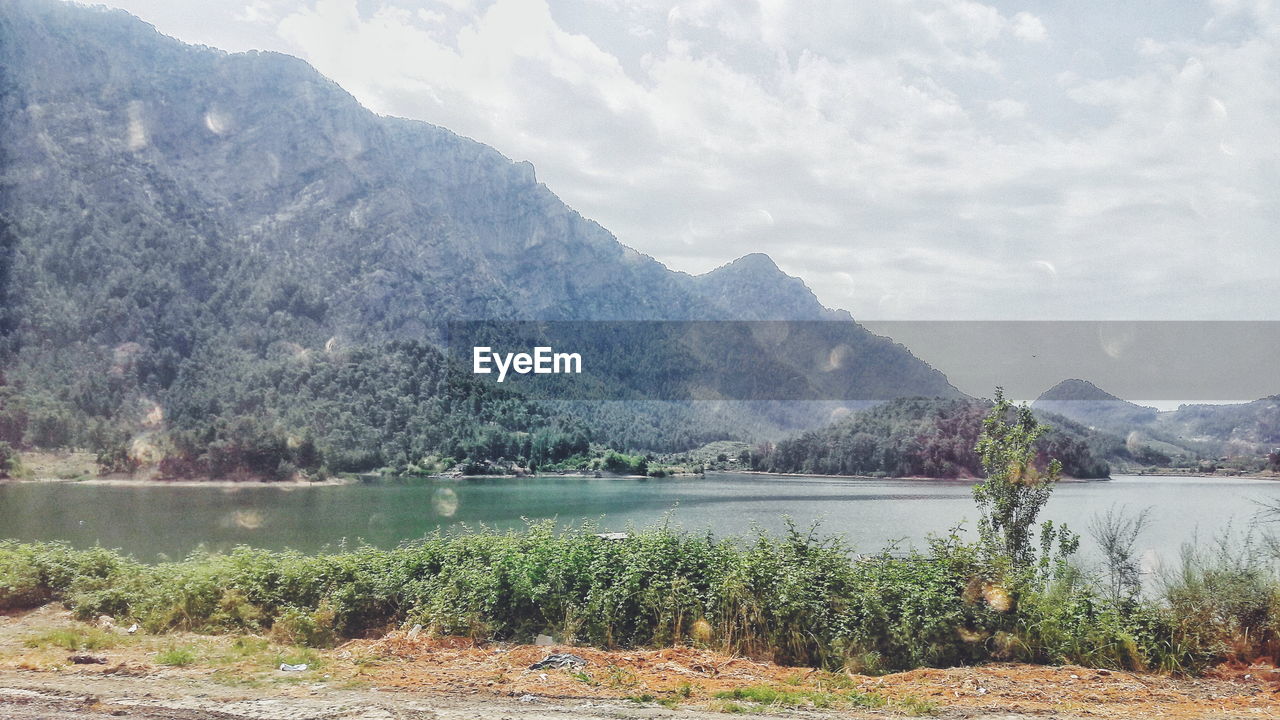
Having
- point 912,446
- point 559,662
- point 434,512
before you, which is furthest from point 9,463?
point 912,446

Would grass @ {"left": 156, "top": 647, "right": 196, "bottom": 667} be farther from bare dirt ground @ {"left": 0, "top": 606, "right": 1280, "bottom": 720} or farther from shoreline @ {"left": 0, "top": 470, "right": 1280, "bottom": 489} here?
shoreline @ {"left": 0, "top": 470, "right": 1280, "bottom": 489}

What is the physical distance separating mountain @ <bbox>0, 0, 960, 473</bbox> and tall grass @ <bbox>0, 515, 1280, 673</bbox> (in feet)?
242

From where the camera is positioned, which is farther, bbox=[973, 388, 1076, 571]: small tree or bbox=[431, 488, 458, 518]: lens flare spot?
bbox=[431, 488, 458, 518]: lens flare spot

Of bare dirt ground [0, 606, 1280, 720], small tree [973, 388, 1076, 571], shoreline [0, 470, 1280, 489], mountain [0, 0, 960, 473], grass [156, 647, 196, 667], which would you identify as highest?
mountain [0, 0, 960, 473]

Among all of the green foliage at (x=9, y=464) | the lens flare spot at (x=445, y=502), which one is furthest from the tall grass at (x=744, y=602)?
the green foliage at (x=9, y=464)

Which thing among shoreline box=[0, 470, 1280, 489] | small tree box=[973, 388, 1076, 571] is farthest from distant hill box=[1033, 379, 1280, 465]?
small tree box=[973, 388, 1076, 571]

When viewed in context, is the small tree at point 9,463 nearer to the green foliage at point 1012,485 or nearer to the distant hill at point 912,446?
the green foliage at point 1012,485

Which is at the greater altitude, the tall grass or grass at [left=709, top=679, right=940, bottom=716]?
the tall grass

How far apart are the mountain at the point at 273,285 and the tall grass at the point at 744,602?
73621mm

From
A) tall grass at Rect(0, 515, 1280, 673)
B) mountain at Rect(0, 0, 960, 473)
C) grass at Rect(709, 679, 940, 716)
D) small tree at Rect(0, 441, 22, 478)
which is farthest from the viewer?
mountain at Rect(0, 0, 960, 473)

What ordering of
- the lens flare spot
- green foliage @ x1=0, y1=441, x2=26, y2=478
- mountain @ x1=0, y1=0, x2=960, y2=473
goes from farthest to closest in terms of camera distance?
mountain @ x1=0, y1=0, x2=960, y2=473 → green foliage @ x1=0, y1=441, x2=26, y2=478 → the lens flare spot

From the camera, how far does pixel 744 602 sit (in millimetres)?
7957

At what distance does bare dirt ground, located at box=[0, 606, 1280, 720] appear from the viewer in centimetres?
595

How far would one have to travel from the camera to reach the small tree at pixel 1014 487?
9398 millimetres
